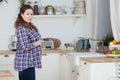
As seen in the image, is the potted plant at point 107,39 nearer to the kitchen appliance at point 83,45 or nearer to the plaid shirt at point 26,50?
the kitchen appliance at point 83,45

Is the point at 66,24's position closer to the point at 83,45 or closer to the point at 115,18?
the point at 83,45

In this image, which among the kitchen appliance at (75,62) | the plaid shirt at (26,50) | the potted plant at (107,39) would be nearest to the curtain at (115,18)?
the potted plant at (107,39)

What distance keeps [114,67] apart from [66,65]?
4.33 feet

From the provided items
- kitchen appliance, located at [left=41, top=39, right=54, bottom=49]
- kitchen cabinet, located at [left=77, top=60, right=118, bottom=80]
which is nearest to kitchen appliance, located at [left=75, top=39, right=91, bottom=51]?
kitchen appliance, located at [left=41, top=39, right=54, bottom=49]

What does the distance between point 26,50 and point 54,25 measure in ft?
6.61

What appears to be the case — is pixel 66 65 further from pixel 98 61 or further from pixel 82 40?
pixel 98 61

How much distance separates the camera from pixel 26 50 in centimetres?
355

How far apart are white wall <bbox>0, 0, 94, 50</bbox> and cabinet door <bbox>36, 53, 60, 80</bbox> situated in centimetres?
60

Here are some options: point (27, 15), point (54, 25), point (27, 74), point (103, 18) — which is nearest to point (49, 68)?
point (54, 25)

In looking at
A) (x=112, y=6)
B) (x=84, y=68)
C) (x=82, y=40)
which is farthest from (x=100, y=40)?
(x=84, y=68)

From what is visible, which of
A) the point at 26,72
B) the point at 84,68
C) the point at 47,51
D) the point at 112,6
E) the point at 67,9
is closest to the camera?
the point at 26,72

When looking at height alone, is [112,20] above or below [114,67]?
above

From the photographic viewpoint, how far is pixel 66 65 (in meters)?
4.88

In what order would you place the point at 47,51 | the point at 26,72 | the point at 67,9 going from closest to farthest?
the point at 26,72 → the point at 47,51 → the point at 67,9
